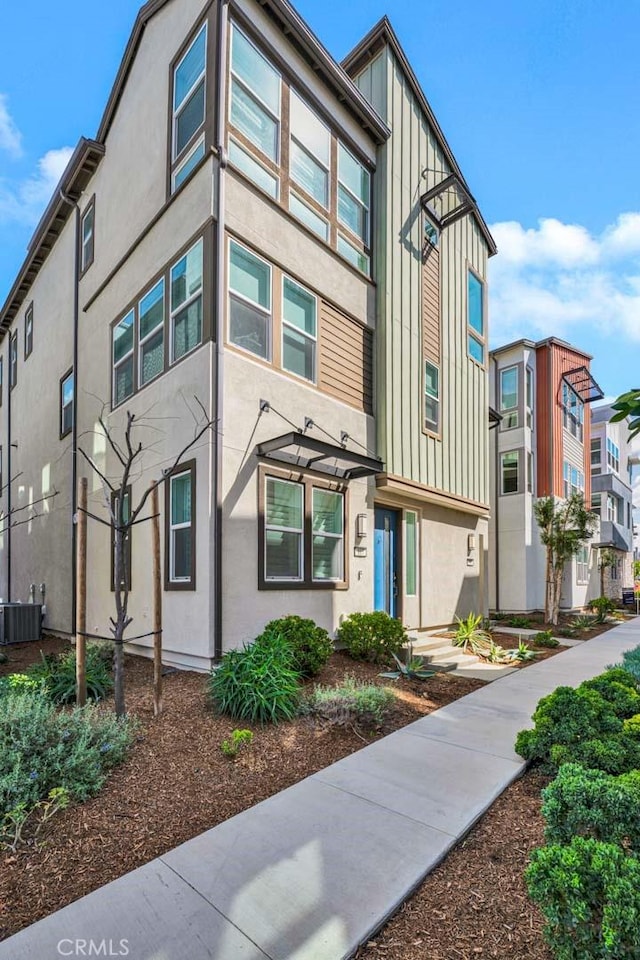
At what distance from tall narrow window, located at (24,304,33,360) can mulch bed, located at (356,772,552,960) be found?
16049 mm

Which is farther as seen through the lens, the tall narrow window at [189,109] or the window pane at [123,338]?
the window pane at [123,338]

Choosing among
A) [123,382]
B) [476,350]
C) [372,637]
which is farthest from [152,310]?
[476,350]

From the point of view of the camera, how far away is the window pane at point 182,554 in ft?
23.9

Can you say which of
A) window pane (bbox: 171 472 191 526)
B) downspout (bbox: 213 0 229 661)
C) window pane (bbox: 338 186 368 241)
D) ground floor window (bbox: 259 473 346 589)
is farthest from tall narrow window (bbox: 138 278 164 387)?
window pane (bbox: 338 186 368 241)

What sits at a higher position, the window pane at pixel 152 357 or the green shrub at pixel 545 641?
the window pane at pixel 152 357

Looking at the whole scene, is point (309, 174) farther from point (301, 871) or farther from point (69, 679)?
point (301, 871)

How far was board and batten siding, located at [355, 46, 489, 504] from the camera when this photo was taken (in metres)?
9.98

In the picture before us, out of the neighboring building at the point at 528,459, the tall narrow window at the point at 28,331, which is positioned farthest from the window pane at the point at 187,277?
the neighboring building at the point at 528,459

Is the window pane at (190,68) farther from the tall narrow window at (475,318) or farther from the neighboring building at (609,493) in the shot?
the neighboring building at (609,493)

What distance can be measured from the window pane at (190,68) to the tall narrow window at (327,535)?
6367mm

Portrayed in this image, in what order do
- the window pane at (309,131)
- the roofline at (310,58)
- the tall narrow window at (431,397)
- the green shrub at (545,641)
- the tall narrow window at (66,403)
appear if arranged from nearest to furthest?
1. the roofline at (310,58)
2. the window pane at (309,131)
3. the tall narrow window at (431,397)
4. the green shrub at (545,641)
5. the tall narrow window at (66,403)

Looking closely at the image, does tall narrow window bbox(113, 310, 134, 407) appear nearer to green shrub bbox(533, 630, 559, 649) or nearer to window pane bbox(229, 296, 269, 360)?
window pane bbox(229, 296, 269, 360)

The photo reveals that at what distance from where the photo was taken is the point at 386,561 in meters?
10.1

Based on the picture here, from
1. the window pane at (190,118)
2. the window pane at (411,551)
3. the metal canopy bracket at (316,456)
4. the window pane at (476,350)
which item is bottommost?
the window pane at (411,551)
